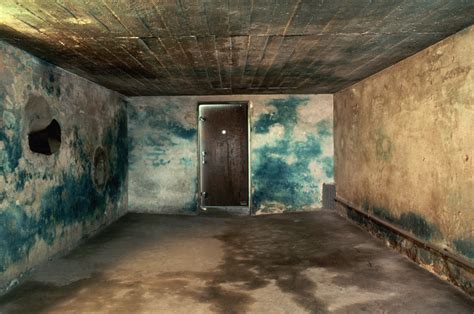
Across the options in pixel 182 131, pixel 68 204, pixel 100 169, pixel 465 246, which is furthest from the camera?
pixel 182 131

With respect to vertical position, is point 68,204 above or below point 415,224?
above

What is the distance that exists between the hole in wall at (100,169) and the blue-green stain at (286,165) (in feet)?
8.67

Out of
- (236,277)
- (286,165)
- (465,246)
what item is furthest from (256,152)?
(465,246)

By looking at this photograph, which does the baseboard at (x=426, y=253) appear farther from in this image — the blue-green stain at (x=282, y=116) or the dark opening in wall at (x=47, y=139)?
the dark opening in wall at (x=47, y=139)

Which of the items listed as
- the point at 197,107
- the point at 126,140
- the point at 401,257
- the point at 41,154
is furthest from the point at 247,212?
the point at 41,154

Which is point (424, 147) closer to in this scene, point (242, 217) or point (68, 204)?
point (242, 217)

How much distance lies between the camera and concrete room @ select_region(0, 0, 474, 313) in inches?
105

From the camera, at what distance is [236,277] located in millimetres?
3381

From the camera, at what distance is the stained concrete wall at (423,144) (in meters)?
2.90

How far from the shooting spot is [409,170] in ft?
12.5

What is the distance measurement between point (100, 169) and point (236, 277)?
10.0 feet

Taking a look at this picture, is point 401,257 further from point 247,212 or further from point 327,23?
point 247,212

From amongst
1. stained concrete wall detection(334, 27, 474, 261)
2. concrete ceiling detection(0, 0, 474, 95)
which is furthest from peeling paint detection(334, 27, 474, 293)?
concrete ceiling detection(0, 0, 474, 95)

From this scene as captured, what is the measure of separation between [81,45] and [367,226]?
13.7 feet
